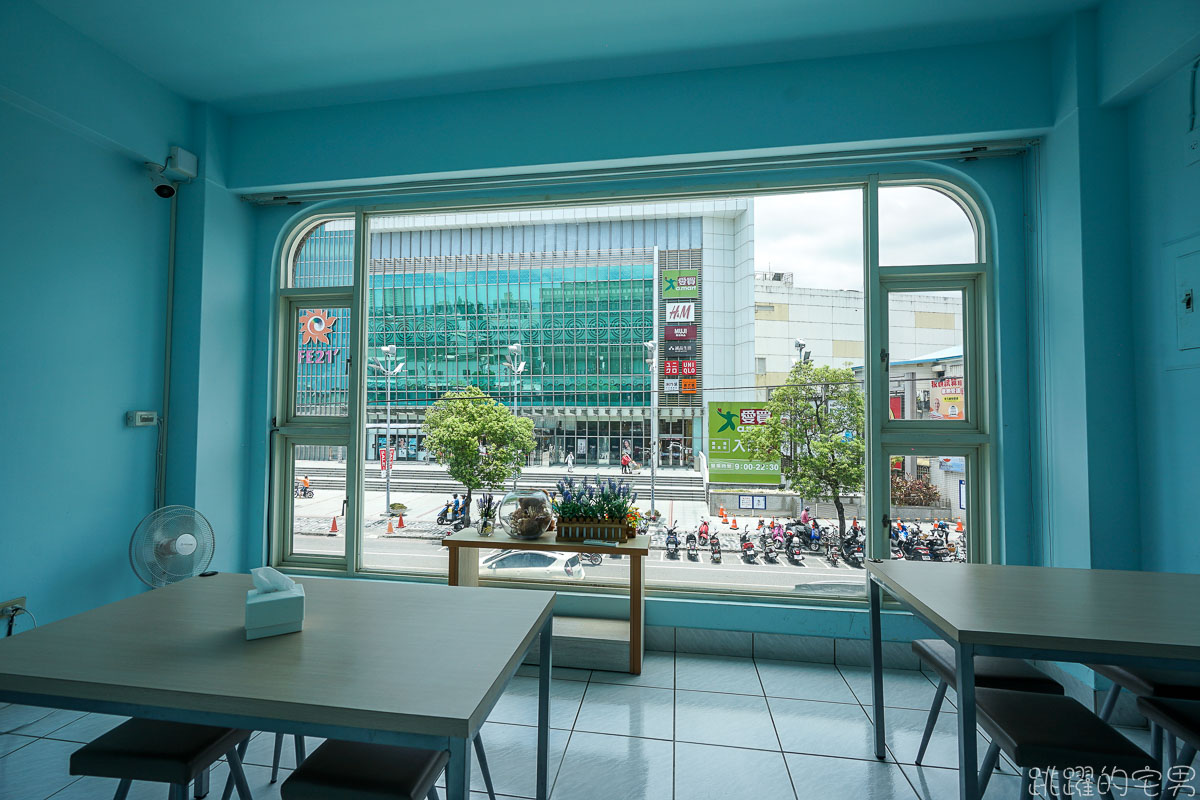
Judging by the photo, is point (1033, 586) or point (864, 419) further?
point (864, 419)

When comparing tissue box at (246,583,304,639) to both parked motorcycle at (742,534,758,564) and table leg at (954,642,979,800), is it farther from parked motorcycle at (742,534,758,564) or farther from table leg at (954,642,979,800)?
parked motorcycle at (742,534,758,564)

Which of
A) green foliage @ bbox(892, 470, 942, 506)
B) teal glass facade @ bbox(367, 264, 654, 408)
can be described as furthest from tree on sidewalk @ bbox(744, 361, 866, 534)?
teal glass facade @ bbox(367, 264, 654, 408)

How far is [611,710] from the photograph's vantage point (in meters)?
2.72

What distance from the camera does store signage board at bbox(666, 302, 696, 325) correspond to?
3.67 meters

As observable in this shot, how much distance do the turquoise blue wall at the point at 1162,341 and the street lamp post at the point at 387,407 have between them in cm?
414

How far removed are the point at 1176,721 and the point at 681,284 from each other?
2.89 meters

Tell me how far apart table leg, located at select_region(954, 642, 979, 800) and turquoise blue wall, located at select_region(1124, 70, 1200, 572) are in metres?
1.65

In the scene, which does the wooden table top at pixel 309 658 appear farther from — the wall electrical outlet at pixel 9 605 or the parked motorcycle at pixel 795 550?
the parked motorcycle at pixel 795 550

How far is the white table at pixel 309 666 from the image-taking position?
44.8 inches

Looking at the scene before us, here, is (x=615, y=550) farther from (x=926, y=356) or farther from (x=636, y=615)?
(x=926, y=356)

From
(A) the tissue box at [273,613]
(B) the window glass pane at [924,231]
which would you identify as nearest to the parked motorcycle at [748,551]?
(B) the window glass pane at [924,231]

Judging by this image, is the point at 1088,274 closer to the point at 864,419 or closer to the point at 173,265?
the point at 864,419

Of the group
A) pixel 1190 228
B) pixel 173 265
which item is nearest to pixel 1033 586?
pixel 1190 228

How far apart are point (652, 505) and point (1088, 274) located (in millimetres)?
2574
